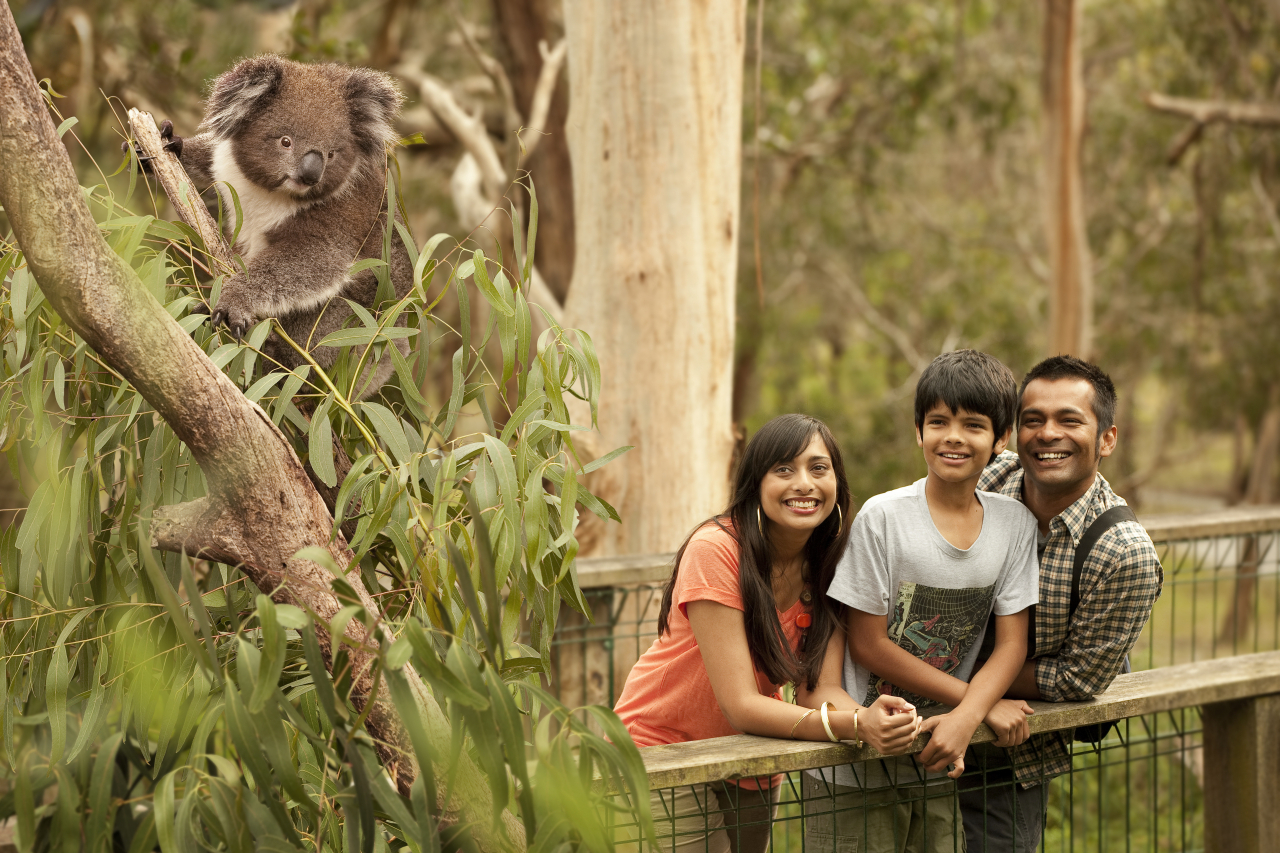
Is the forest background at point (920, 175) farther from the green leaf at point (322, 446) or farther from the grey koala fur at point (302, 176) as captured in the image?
the green leaf at point (322, 446)

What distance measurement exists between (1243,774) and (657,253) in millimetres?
2023

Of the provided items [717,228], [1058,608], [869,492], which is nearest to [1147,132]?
[869,492]

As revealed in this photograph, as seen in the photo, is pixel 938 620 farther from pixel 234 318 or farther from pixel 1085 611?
pixel 234 318

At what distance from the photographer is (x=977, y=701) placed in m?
1.76

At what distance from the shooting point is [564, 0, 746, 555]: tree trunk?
3.35m

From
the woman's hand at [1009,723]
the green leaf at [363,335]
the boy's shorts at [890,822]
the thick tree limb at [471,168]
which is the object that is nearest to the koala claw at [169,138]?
the green leaf at [363,335]

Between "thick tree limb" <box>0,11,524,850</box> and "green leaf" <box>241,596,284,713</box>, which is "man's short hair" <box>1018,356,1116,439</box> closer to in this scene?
"thick tree limb" <box>0,11,524,850</box>

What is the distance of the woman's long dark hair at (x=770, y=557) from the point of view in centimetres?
184

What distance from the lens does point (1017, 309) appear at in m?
11.1

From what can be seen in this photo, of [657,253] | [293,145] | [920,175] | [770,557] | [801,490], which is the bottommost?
[770,557]

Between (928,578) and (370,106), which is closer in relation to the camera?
(928,578)

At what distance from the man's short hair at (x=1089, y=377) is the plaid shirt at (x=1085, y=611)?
12 centimetres

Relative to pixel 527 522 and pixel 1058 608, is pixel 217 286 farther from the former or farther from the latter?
pixel 1058 608

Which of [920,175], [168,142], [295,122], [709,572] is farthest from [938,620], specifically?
[920,175]
